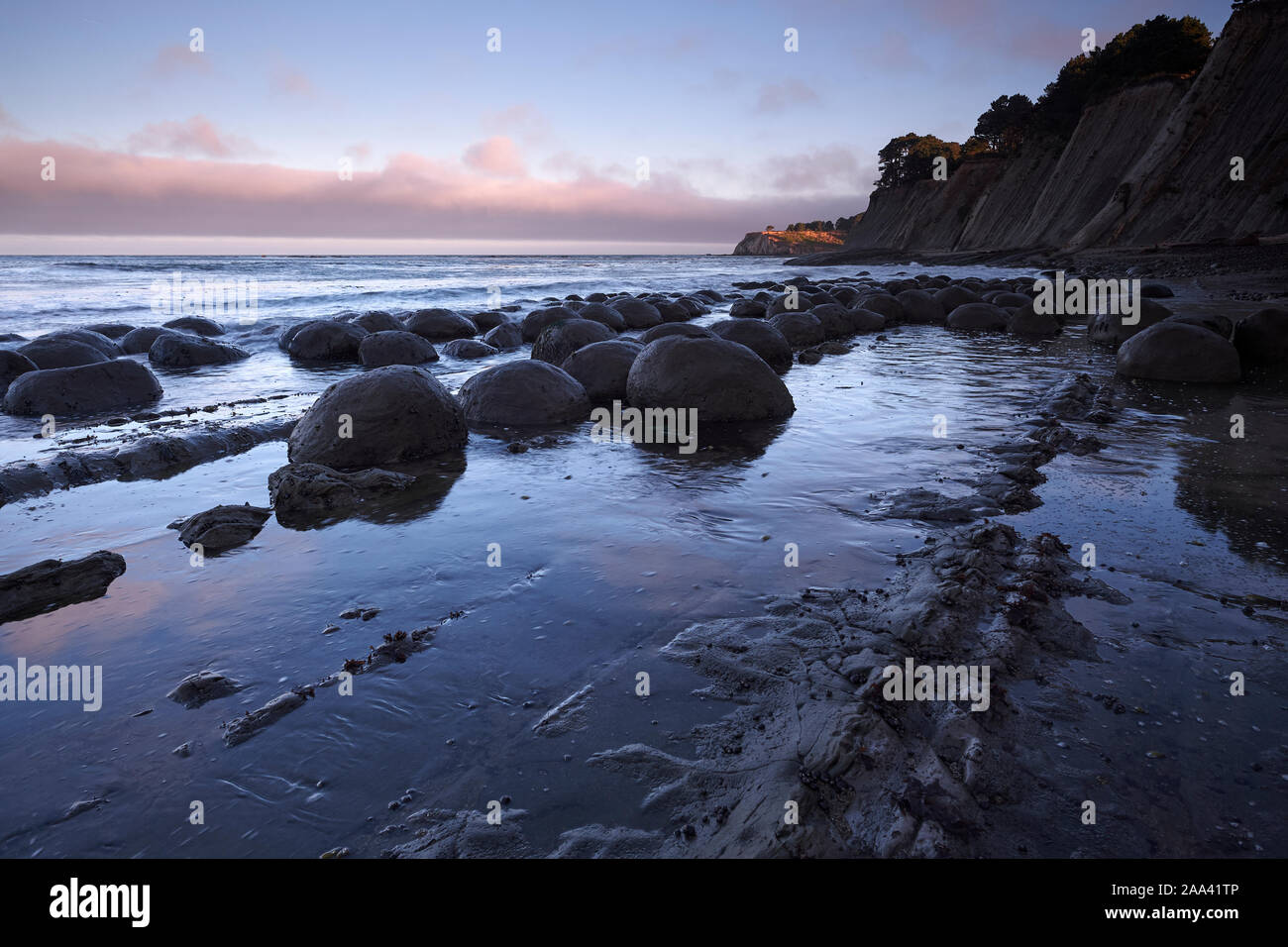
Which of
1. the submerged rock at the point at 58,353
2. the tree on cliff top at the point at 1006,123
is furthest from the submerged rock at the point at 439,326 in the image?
the tree on cliff top at the point at 1006,123

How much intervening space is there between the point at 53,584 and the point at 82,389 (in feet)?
18.9

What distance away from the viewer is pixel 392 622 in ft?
9.82

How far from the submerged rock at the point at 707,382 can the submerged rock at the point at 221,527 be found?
3.48 metres

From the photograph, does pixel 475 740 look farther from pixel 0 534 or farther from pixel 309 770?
pixel 0 534

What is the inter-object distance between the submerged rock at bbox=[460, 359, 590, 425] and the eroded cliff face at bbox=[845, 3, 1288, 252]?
85.8 feet

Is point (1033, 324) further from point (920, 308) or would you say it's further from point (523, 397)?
point (523, 397)

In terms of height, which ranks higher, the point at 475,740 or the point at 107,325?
the point at 107,325

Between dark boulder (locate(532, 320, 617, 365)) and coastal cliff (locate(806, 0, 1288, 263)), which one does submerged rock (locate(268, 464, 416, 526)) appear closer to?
dark boulder (locate(532, 320, 617, 365))

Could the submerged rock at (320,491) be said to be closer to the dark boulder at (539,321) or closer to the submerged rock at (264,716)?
the submerged rock at (264,716)

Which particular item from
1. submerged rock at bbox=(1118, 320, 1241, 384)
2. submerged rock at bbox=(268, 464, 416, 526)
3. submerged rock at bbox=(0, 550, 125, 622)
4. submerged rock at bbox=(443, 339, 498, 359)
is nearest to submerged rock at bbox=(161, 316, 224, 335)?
submerged rock at bbox=(443, 339, 498, 359)

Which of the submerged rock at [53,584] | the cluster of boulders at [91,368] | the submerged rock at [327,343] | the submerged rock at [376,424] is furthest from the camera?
the submerged rock at [327,343]

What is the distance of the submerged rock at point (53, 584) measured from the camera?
10.5 ft
